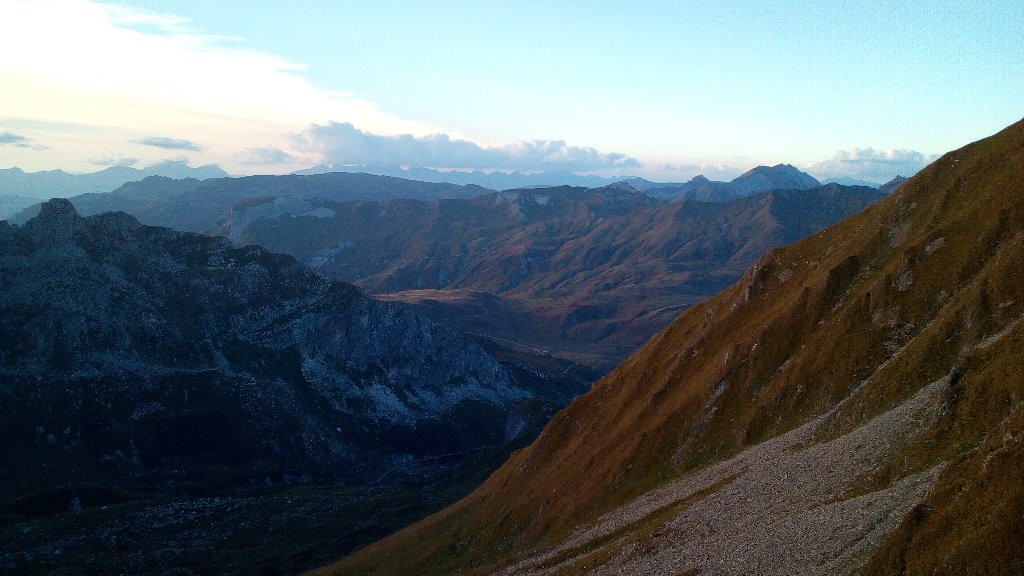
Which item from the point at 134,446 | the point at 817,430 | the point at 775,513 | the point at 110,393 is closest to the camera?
the point at 775,513

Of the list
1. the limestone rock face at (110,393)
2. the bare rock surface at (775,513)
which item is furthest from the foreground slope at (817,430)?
the limestone rock face at (110,393)

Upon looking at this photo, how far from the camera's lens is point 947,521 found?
39156 millimetres

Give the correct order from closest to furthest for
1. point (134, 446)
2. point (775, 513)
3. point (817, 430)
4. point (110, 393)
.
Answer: point (775, 513) → point (817, 430) → point (134, 446) → point (110, 393)

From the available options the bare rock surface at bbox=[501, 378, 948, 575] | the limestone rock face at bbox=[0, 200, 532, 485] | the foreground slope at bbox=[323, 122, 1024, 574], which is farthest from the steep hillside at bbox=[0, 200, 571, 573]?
the bare rock surface at bbox=[501, 378, 948, 575]

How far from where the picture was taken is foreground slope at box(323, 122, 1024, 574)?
4388cm

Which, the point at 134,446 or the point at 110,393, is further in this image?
the point at 110,393

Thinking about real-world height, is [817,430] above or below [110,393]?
above

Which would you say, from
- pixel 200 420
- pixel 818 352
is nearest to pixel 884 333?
pixel 818 352

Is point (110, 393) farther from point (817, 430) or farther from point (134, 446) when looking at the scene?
point (817, 430)

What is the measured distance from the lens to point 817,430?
71188 millimetres

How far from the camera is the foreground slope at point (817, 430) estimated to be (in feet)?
144

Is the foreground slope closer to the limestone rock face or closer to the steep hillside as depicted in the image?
the steep hillside

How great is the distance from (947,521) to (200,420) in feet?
575

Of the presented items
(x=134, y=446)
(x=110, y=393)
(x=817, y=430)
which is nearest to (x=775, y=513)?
(x=817, y=430)
